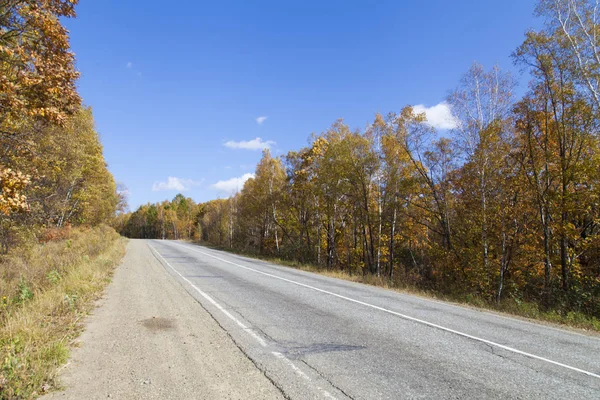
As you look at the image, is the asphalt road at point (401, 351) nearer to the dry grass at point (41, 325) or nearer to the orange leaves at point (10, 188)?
the dry grass at point (41, 325)

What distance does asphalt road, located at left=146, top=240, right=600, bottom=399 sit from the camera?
386 cm

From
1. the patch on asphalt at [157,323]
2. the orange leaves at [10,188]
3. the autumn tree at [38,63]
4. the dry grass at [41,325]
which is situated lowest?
the patch on asphalt at [157,323]

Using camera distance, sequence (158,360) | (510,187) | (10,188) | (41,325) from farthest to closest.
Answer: (510,187) < (10,188) < (41,325) < (158,360)

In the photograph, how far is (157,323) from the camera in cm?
638

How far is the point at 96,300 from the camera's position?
823 cm

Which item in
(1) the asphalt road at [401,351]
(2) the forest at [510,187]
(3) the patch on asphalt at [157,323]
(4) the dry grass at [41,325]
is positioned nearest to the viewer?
(4) the dry grass at [41,325]

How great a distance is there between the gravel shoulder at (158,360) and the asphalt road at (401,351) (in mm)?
320

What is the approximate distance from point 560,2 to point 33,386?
734 inches

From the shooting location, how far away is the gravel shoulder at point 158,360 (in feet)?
12.1

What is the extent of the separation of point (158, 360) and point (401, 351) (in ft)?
11.8

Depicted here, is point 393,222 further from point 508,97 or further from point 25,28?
point 25,28

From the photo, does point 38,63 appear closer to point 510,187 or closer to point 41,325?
point 41,325

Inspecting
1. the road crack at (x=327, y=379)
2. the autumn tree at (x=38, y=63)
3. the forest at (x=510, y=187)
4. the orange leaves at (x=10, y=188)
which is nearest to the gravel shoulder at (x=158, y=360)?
the road crack at (x=327, y=379)

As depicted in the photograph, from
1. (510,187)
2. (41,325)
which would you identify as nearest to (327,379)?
(41,325)
